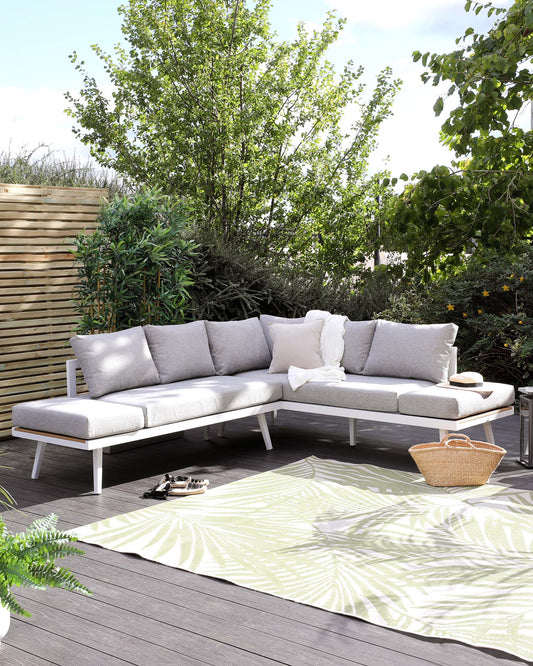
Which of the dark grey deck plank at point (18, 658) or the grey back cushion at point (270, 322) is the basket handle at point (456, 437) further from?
the dark grey deck plank at point (18, 658)

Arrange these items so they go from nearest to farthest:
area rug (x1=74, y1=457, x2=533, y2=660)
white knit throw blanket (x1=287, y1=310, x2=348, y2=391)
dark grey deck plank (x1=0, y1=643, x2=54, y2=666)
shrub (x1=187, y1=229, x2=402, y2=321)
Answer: dark grey deck plank (x1=0, y1=643, x2=54, y2=666) → area rug (x1=74, y1=457, x2=533, y2=660) → white knit throw blanket (x1=287, y1=310, x2=348, y2=391) → shrub (x1=187, y1=229, x2=402, y2=321)

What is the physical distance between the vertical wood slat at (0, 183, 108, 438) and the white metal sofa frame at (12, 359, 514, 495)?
1.07 meters

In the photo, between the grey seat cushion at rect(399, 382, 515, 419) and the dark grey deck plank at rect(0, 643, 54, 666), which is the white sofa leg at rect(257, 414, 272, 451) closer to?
the grey seat cushion at rect(399, 382, 515, 419)

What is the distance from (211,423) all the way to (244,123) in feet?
18.1

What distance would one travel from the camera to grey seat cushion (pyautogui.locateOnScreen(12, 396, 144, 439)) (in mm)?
4141

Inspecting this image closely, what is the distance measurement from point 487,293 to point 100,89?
625 cm

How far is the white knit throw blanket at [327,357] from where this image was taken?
5.39m

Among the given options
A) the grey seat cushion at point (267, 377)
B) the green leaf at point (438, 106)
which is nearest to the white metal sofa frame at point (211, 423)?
the grey seat cushion at point (267, 377)

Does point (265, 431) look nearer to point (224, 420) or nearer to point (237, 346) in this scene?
point (224, 420)

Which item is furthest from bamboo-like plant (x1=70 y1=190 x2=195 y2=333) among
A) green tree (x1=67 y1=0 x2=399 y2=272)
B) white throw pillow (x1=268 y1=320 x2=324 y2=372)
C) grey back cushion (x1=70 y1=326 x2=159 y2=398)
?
green tree (x1=67 y1=0 x2=399 y2=272)

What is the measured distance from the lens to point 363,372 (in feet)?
18.6

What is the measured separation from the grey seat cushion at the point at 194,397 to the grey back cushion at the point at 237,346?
0.21 meters

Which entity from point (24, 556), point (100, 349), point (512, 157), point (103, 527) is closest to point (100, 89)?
point (512, 157)

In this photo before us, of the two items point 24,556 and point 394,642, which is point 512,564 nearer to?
point 394,642
